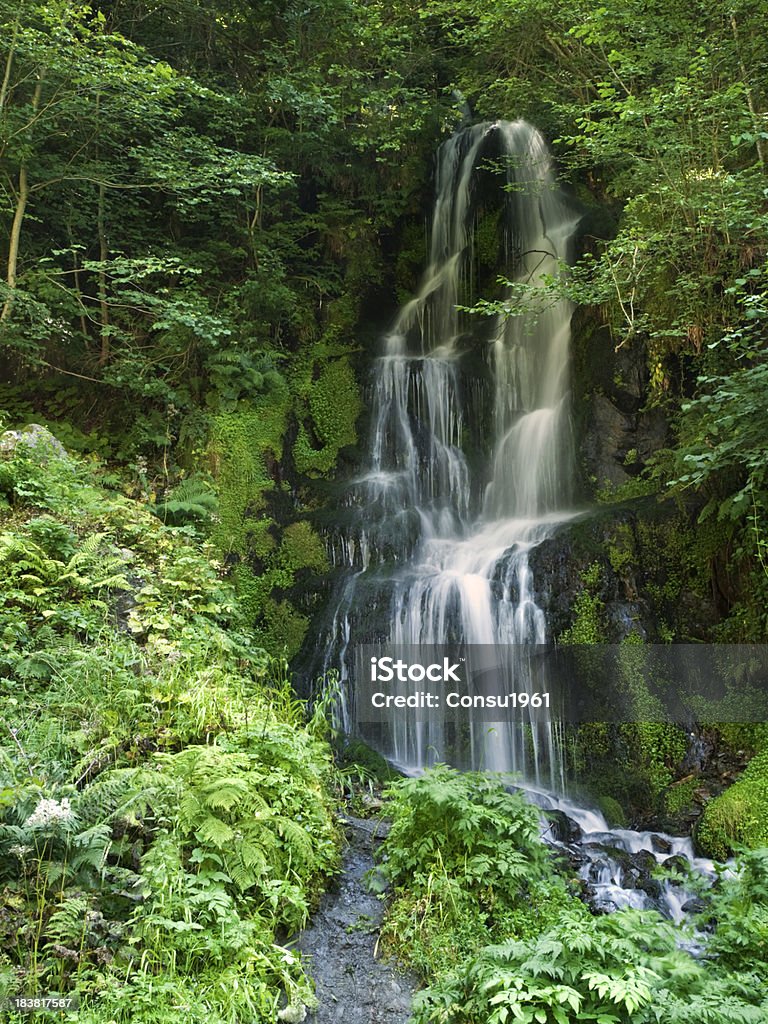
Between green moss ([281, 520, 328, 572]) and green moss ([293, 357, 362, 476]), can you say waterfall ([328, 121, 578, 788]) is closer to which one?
green moss ([281, 520, 328, 572])

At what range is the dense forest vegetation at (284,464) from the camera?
3.18 meters

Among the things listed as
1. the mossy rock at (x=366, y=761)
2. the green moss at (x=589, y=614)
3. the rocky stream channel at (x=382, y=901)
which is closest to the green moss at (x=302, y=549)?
the mossy rock at (x=366, y=761)

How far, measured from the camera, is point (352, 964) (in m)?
3.69

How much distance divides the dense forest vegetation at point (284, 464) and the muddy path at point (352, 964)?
0.13 meters

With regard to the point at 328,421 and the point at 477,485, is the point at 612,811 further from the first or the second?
the point at 328,421

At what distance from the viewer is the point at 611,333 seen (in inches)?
355

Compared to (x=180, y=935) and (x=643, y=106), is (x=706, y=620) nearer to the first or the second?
(x=643, y=106)

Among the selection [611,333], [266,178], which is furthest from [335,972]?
[266,178]

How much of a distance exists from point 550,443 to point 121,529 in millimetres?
5488

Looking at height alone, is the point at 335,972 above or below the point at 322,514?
below

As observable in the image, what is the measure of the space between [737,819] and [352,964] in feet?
11.6

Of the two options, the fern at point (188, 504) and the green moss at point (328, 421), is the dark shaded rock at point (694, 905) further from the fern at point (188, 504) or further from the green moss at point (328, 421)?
the green moss at point (328, 421)

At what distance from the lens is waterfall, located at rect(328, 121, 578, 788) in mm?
7316

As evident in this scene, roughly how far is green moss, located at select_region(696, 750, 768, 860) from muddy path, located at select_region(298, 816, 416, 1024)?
3038 mm
